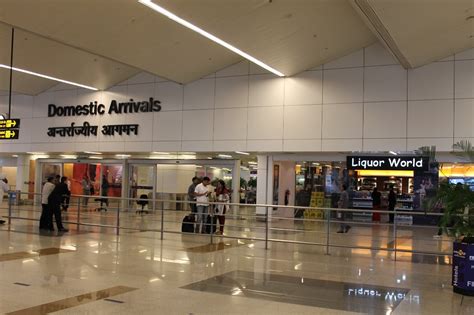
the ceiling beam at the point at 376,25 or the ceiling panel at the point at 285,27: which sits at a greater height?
the ceiling panel at the point at 285,27

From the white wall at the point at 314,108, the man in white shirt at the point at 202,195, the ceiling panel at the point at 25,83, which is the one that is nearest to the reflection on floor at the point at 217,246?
the man in white shirt at the point at 202,195

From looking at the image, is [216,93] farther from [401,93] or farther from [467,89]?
[467,89]

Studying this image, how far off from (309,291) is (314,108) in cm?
1208

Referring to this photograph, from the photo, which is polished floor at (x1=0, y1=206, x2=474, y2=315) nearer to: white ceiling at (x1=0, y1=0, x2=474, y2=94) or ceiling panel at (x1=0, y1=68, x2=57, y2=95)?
white ceiling at (x1=0, y1=0, x2=474, y2=94)

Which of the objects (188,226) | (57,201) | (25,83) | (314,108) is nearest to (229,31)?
(314,108)

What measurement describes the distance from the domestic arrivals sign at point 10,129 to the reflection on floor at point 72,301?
38.6ft

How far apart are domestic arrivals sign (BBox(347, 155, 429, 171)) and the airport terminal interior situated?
57 mm

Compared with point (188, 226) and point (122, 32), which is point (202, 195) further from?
point (122, 32)

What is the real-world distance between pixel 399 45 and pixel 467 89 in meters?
3.47

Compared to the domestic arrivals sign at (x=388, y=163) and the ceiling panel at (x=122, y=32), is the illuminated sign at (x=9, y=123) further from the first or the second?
the domestic arrivals sign at (x=388, y=163)

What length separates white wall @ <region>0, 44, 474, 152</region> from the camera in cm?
1644

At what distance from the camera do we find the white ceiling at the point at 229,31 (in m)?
12.4

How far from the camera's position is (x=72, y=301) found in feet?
19.1

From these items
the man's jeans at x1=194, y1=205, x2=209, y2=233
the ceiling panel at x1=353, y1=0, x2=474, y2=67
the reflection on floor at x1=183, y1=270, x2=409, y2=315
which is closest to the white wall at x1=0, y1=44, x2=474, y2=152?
the ceiling panel at x1=353, y1=0, x2=474, y2=67
